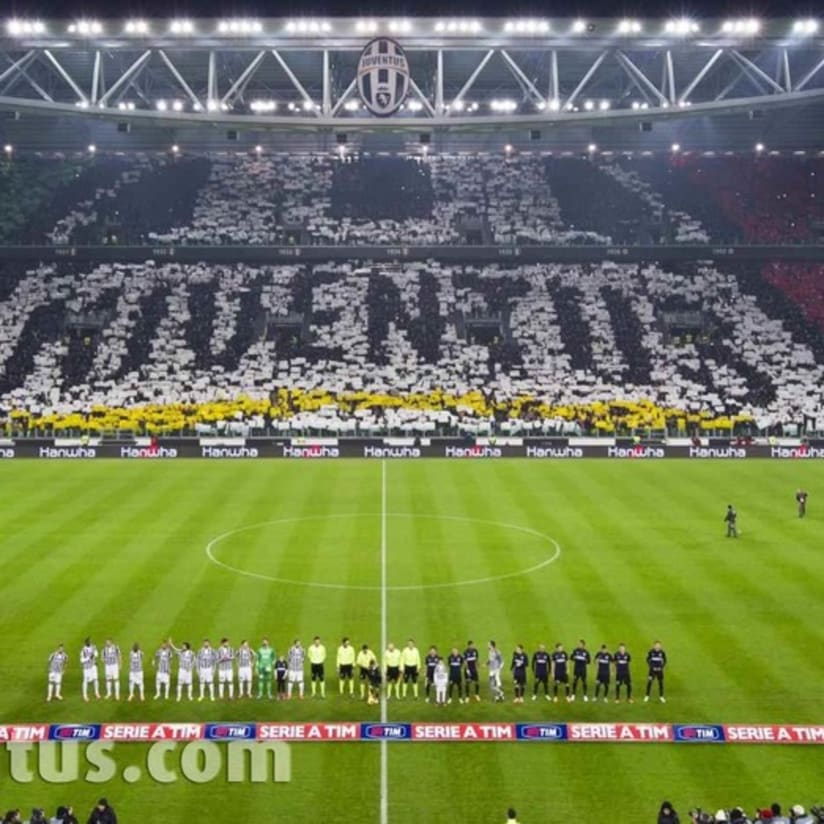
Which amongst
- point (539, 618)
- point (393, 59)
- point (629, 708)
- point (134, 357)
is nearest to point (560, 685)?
point (629, 708)

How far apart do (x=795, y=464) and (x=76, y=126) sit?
164 feet

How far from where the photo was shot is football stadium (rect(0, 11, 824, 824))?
64.2ft

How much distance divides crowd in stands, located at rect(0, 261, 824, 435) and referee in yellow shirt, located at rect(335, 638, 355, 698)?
32440 millimetres

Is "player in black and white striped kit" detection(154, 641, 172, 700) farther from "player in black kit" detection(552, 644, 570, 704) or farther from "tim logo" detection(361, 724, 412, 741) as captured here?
"player in black kit" detection(552, 644, 570, 704)

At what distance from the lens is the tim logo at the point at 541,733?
1981cm

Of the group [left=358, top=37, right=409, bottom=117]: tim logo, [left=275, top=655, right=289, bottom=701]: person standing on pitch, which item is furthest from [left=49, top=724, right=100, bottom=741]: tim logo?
[left=358, top=37, right=409, bottom=117]: tim logo

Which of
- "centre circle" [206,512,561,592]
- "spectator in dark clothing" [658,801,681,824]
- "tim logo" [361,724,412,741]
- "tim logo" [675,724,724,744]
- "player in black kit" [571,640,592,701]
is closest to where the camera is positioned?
"spectator in dark clothing" [658,801,681,824]

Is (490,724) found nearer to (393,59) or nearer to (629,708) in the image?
(629,708)

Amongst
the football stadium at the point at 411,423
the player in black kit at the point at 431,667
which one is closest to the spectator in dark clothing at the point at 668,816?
the football stadium at the point at 411,423

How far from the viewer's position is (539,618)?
26.6 m

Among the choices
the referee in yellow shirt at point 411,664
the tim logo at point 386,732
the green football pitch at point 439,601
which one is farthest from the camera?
the referee in yellow shirt at point 411,664

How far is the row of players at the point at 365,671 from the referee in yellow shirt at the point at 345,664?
0.02m

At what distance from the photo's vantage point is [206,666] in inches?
850

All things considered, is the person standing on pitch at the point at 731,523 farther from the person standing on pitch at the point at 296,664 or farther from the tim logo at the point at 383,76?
the person standing on pitch at the point at 296,664
